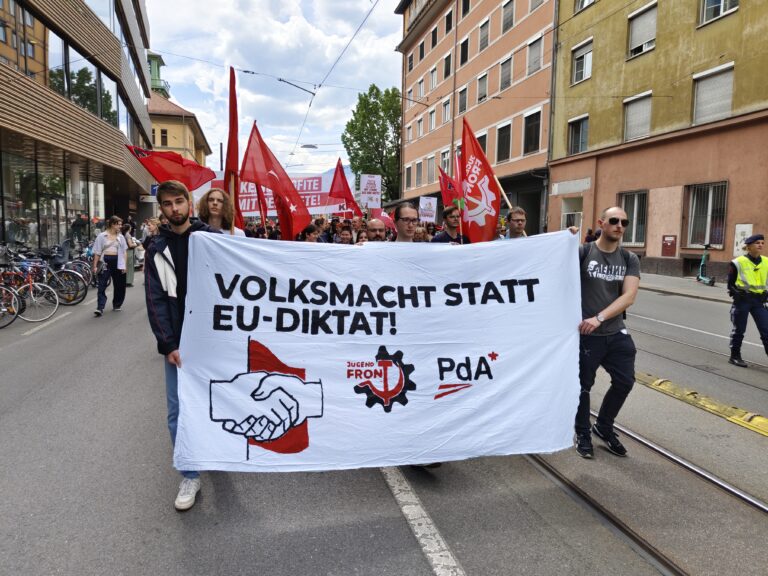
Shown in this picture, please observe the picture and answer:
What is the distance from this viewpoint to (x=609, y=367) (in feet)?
12.9

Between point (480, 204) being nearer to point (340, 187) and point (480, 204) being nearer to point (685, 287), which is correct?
point (340, 187)

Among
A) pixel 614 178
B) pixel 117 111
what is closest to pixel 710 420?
pixel 614 178

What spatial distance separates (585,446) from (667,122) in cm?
1837

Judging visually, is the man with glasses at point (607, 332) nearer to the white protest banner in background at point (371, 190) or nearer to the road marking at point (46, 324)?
the road marking at point (46, 324)

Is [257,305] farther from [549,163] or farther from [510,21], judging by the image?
[510,21]

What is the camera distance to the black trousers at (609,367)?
152 inches

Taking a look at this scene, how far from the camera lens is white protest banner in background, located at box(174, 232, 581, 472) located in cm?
309

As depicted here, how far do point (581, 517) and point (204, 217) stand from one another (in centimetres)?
352

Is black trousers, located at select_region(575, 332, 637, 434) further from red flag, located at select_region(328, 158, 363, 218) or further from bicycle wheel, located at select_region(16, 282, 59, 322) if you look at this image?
bicycle wheel, located at select_region(16, 282, 59, 322)

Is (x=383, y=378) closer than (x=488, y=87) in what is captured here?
Yes

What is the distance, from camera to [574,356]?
3.50 metres

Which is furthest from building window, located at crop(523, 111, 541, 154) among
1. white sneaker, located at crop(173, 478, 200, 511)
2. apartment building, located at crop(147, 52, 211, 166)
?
apartment building, located at crop(147, 52, 211, 166)

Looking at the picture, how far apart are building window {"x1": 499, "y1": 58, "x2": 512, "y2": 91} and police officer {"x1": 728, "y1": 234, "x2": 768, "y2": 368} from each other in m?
24.1

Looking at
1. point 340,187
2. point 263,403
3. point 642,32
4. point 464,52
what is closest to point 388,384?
point 263,403
